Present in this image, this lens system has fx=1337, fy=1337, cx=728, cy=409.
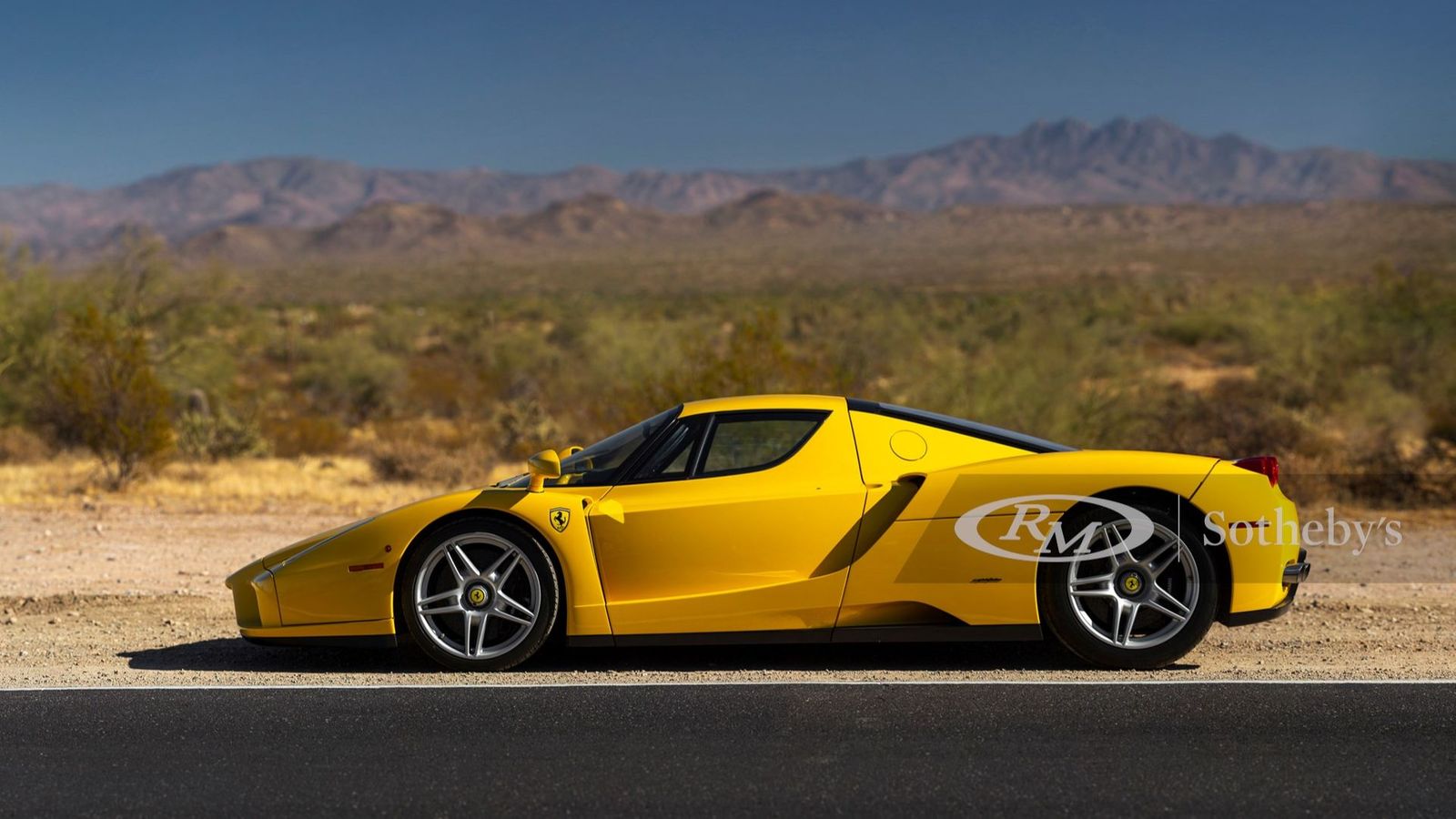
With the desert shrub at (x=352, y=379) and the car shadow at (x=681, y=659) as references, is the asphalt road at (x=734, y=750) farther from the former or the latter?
the desert shrub at (x=352, y=379)

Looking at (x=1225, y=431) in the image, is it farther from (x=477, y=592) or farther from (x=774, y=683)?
(x=477, y=592)

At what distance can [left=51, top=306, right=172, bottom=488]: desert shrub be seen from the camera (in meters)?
14.8

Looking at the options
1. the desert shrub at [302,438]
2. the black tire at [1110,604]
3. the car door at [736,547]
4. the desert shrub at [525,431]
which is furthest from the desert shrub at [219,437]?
the black tire at [1110,604]

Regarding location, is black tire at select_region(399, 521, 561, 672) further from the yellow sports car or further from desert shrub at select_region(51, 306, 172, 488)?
desert shrub at select_region(51, 306, 172, 488)

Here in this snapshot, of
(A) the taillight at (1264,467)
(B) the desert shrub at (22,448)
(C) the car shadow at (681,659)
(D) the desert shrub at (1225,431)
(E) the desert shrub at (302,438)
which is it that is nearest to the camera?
(A) the taillight at (1264,467)

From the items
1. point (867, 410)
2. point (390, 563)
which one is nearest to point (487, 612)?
point (390, 563)

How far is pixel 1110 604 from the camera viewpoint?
19.8 ft

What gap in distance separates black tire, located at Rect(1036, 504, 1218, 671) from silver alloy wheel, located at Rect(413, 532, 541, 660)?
7.63ft

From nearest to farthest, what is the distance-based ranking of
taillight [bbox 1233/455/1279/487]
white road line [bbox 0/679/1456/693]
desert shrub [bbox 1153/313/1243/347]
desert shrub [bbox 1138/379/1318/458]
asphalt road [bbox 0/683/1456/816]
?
asphalt road [bbox 0/683/1456/816] < white road line [bbox 0/679/1456/693] < taillight [bbox 1233/455/1279/487] < desert shrub [bbox 1138/379/1318/458] < desert shrub [bbox 1153/313/1243/347]

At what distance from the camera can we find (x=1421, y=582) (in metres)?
9.17

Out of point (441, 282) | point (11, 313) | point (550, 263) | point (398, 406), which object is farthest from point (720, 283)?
point (11, 313)

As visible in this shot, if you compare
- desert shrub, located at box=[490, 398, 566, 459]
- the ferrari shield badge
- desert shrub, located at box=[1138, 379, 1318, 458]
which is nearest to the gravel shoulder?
the ferrari shield badge

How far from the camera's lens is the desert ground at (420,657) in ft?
20.4

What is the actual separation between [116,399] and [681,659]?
1071 centimetres
